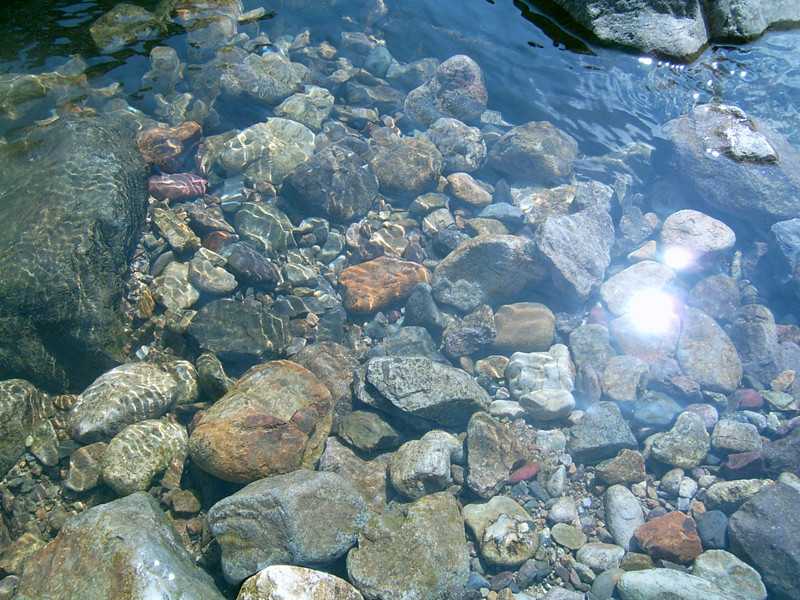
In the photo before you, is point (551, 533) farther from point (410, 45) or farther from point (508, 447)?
point (410, 45)

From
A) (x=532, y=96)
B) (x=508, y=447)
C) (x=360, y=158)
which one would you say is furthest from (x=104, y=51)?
(x=508, y=447)

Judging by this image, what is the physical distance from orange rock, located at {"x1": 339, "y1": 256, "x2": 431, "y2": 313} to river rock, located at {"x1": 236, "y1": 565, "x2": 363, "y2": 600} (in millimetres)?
3608

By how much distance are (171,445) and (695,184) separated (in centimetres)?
937

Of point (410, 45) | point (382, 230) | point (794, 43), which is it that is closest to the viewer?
point (382, 230)

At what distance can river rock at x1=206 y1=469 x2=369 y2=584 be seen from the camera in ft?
13.1

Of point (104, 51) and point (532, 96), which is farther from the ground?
point (104, 51)

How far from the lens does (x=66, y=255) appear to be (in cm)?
523

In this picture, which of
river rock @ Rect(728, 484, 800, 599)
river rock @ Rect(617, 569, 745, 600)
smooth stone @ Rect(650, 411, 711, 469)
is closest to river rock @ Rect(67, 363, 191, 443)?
river rock @ Rect(617, 569, 745, 600)

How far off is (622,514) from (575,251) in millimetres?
3805

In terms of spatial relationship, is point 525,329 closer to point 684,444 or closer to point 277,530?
point 684,444

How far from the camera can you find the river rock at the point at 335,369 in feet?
18.3

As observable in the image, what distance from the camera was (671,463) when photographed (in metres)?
5.62

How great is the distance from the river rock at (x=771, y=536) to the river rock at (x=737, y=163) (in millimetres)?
5140

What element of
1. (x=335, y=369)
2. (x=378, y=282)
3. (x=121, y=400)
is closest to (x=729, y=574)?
(x=335, y=369)
